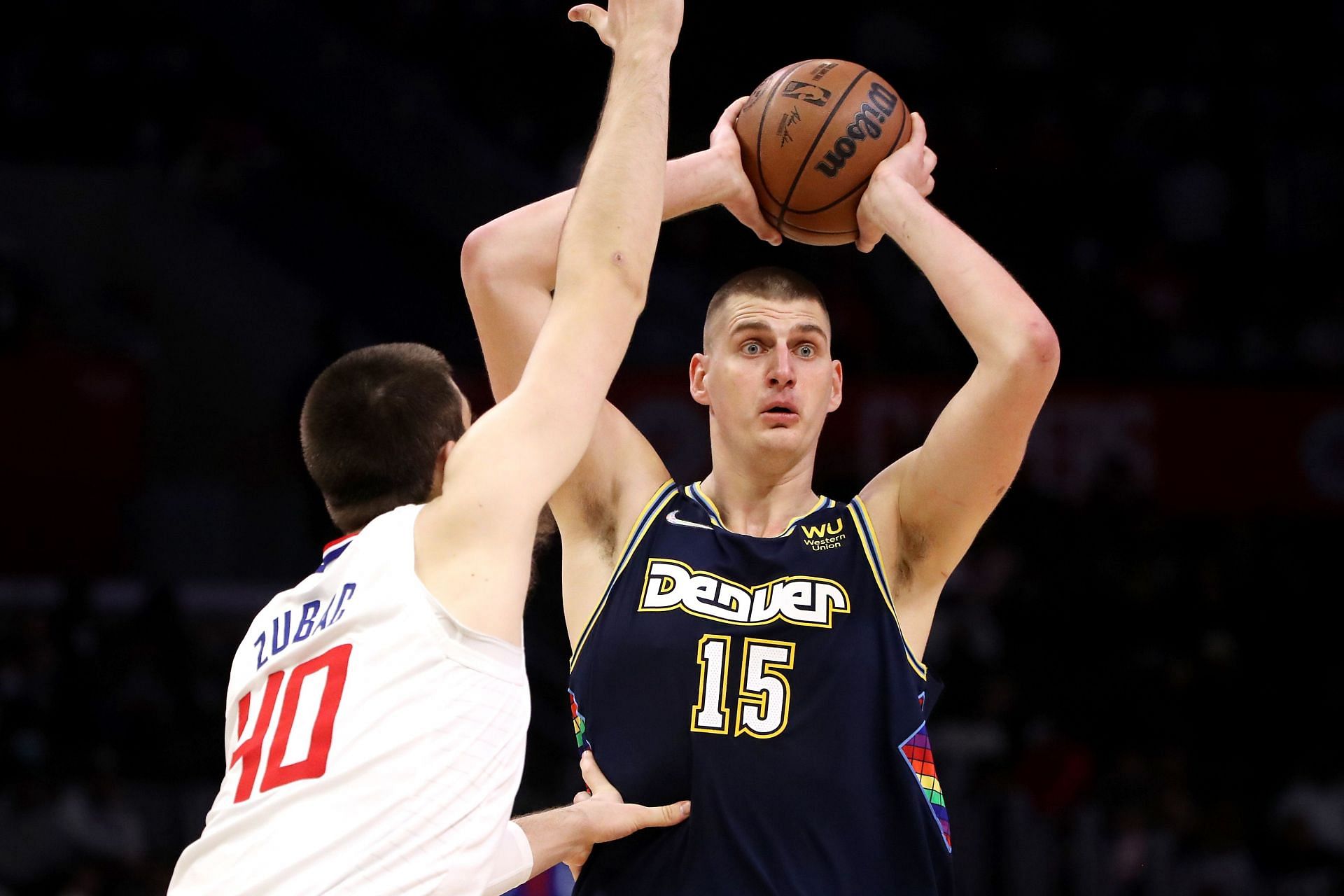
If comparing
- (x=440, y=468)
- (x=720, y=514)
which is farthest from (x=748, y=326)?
(x=440, y=468)

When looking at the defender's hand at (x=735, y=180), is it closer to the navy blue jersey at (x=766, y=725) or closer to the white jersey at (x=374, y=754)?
the navy blue jersey at (x=766, y=725)

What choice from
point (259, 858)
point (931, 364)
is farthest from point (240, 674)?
point (931, 364)

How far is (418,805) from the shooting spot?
270 cm

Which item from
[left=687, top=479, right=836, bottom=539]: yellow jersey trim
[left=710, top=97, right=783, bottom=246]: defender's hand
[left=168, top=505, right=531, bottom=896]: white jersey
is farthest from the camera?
[left=710, top=97, right=783, bottom=246]: defender's hand

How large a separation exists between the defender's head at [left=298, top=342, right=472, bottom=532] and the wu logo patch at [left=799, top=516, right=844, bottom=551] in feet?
4.42

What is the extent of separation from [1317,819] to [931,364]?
419cm

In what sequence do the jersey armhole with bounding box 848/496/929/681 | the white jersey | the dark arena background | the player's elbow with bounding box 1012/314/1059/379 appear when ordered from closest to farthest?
1. the white jersey
2. the player's elbow with bounding box 1012/314/1059/379
3. the jersey armhole with bounding box 848/496/929/681
4. the dark arena background

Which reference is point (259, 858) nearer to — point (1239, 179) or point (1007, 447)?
point (1007, 447)

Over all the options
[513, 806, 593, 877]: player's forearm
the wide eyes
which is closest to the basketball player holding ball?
the wide eyes

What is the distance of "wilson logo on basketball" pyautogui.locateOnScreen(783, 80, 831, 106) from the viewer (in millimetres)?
4312

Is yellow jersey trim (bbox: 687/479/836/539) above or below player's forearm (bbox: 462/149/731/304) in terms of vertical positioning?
below

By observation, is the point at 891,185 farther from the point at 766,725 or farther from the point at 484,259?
the point at 766,725

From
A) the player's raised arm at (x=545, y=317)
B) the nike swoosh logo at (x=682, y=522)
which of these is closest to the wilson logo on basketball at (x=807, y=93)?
the player's raised arm at (x=545, y=317)

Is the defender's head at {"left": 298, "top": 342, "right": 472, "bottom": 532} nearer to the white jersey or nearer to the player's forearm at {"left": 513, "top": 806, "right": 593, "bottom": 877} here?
the white jersey
